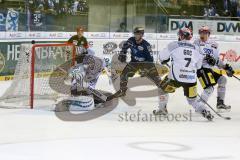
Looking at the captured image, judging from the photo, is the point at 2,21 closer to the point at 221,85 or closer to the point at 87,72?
the point at 87,72

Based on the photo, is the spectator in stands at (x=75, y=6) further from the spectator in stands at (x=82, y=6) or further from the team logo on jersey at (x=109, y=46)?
the team logo on jersey at (x=109, y=46)

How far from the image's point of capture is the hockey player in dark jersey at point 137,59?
28.8 feet

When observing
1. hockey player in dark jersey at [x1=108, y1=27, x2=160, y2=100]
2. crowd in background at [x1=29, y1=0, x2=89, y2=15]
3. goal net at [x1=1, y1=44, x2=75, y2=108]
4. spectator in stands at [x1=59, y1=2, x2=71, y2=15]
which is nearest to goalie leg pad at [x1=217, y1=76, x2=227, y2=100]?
hockey player in dark jersey at [x1=108, y1=27, x2=160, y2=100]

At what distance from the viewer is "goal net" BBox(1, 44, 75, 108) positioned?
8.46m

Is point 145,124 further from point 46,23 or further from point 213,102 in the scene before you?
point 46,23

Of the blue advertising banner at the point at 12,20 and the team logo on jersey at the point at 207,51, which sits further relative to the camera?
the blue advertising banner at the point at 12,20

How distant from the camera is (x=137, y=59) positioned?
8883 mm

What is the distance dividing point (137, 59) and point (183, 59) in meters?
1.68

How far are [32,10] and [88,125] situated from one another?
6.51 m

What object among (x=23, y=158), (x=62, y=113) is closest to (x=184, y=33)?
(x=62, y=113)

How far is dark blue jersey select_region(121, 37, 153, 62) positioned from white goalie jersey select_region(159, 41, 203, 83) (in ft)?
4.73

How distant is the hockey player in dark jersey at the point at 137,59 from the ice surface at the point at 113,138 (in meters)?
0.81

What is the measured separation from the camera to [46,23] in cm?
1288

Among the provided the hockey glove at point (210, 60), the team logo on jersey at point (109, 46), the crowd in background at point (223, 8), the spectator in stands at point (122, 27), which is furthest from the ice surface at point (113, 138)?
the crowd in background at point (223, 8)
